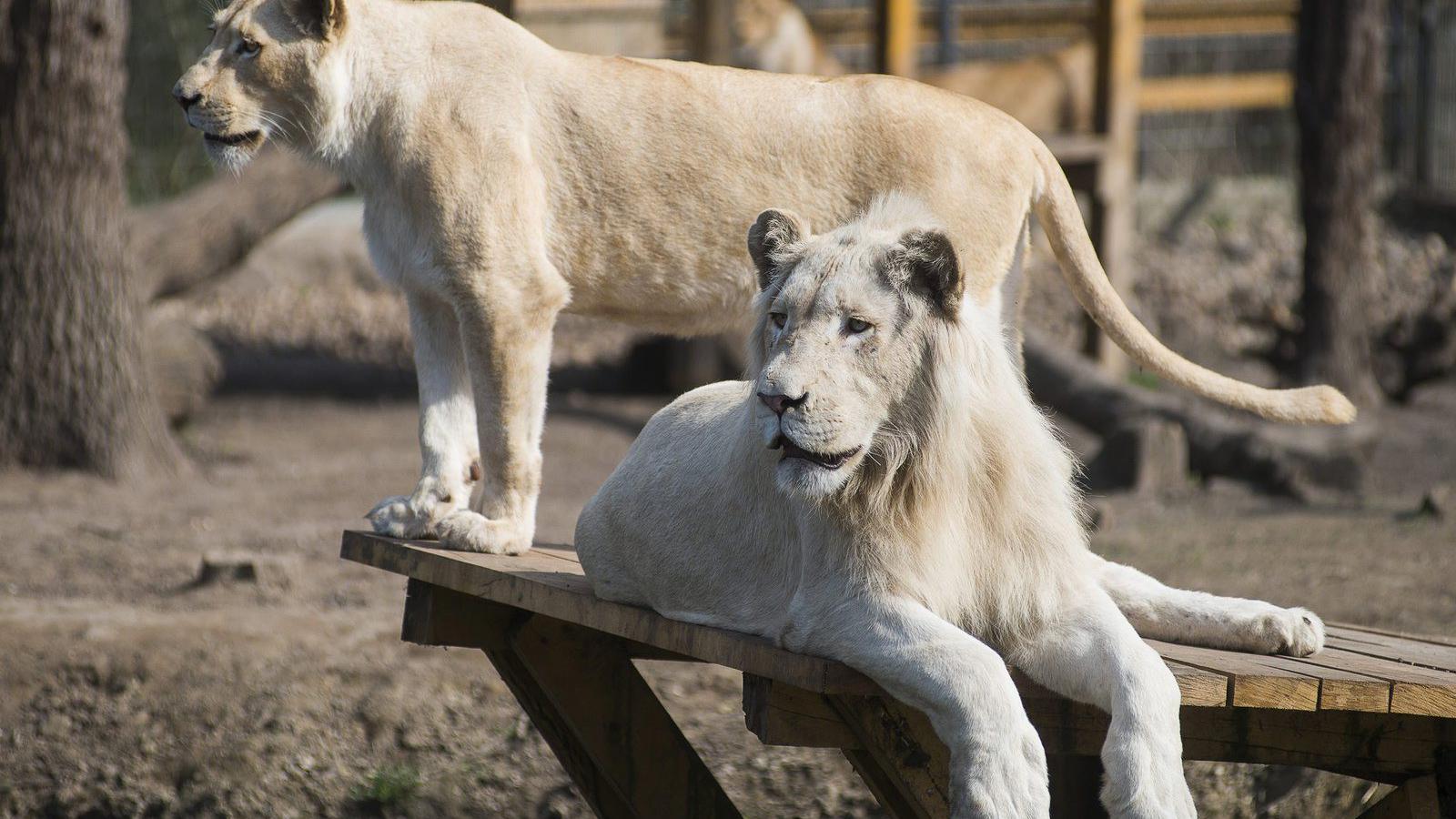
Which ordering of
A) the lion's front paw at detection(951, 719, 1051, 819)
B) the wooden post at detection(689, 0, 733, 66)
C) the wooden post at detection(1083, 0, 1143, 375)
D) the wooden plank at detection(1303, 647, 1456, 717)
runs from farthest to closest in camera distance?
the wooden post at detection(1083, 0, 1143, 375), the wooden post at detection(689, 0, 733, 66), the wooden plank at detection(1303, 647, 1456, 717), the lion's front paw at detection(951, 719, 1051, 819)

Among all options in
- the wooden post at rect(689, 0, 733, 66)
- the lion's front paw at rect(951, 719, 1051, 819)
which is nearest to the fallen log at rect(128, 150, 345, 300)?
the wooden post at rect(689, 0, 733, 66)

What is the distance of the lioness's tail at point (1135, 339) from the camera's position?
360 cm

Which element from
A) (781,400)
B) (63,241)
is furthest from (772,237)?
(63,241)

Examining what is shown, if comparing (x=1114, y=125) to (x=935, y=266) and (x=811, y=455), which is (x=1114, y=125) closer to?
(x=935, y=266)

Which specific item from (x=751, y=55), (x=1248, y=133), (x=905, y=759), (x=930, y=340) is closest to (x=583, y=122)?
(x=930, y=340)

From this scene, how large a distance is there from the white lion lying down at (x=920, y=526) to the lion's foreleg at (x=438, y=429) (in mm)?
1163

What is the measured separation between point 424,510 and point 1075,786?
1975 mm

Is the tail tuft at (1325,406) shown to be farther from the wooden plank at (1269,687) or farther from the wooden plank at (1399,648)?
the wooden plank at (1269,687)

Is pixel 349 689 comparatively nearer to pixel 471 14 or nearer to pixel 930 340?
pixel 471 14

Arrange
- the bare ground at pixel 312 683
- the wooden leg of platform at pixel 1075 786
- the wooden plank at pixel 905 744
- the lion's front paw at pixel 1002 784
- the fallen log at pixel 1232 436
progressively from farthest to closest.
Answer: the fallen log at pixel 1232 436, the bare ground at pixel 312 683, the wooden leg of platform at pixel 1075 786, the wooden plank at pixel 905 744, the lion's front paw at pixel 1002 784

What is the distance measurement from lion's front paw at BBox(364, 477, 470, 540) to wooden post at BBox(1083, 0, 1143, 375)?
21.6 ft

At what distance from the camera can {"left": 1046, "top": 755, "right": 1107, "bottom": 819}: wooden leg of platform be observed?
444 cm

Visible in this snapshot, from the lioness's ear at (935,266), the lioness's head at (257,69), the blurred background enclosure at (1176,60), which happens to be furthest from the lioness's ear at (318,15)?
the blurred background enclosure at (1176,60)

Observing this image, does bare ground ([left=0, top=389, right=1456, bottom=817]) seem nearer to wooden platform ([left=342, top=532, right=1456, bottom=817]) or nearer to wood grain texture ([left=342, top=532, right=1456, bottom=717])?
wooden platform ([left=342, top=532, right=1456, bottom=817])
